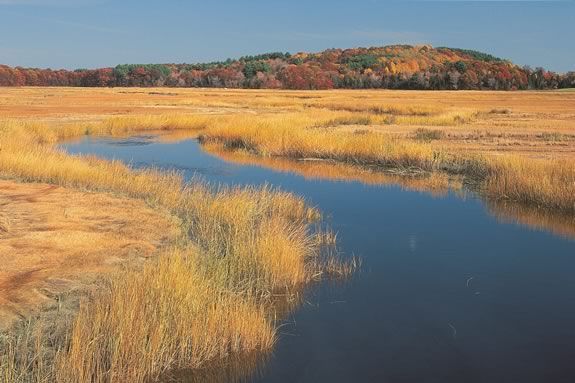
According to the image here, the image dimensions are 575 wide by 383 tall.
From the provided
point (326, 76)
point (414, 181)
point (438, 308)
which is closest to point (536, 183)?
point (414, 181)

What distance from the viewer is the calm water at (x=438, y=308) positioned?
19.6 feet

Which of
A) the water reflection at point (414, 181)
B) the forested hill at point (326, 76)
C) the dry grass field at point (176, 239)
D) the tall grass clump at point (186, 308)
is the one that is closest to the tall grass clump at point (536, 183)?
the dry grass field at point (176, 239)

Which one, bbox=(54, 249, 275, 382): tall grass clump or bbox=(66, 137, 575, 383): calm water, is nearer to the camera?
bbox=(54, 249, 275, 382): tall grass clump

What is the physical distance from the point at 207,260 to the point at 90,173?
6785 mm

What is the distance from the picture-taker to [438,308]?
24.7 feet

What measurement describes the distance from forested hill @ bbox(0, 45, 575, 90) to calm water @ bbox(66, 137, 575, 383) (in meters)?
97.3

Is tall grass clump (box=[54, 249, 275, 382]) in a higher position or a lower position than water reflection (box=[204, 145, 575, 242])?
higher

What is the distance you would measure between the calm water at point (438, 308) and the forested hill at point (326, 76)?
97.3 m

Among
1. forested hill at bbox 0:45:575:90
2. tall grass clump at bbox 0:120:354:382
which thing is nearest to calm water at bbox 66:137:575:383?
tall grass clump at bbox 0:120:354:382

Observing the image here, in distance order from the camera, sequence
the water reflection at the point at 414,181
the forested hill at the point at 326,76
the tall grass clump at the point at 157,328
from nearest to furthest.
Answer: the tall grass clump at the point at 157,328 < the water reflection at the point at 414,181 < the forested hill at the point at 326,76

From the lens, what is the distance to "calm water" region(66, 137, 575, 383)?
599 cm

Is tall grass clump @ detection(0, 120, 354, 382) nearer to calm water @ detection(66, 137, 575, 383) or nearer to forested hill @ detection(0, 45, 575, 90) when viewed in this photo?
calm water @ detection(66, 137, 575, 383)

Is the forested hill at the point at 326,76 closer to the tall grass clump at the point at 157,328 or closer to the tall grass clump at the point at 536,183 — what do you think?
the tall grass clump at the point at 536,183

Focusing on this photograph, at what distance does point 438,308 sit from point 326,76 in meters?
114
